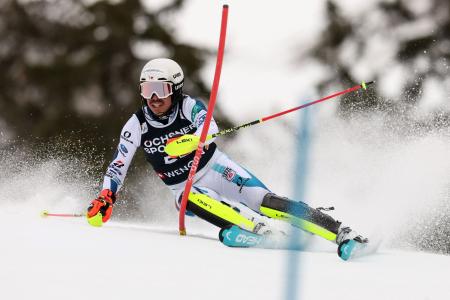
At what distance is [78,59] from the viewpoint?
1405cm

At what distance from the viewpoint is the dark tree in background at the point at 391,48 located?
1165 centimetres

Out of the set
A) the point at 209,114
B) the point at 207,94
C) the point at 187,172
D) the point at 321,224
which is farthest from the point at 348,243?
the point at 207,94

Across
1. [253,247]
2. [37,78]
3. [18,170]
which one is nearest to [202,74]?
[37,78]

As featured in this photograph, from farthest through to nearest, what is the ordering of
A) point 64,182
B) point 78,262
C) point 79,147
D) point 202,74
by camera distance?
point 202,74 → point 79,147 → point 64,182 → point 78,262

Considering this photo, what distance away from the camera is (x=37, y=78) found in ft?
44.9

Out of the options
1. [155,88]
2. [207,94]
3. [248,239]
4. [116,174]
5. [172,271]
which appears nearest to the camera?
[172,271]

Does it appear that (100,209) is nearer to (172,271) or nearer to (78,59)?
(172,271)

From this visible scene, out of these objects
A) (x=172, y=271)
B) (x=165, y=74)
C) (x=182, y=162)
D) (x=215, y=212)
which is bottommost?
(x=172, y=271)

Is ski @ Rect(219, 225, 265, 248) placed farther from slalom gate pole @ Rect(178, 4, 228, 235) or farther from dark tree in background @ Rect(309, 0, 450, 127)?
dark tree in background @ Rect(309, 0, 450, 127)

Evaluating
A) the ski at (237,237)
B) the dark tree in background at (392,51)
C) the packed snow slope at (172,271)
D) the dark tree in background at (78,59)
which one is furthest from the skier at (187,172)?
the dark tree in background at (78,59)

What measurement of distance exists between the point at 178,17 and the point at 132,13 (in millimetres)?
992

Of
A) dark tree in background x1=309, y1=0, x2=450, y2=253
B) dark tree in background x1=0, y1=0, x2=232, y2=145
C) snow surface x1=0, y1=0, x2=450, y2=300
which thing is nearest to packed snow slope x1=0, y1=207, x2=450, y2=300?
snow surface x1=0, y1=0, x2=450, y2=300

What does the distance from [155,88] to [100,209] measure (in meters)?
0.96

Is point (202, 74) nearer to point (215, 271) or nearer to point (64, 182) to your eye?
point (64, 182)
